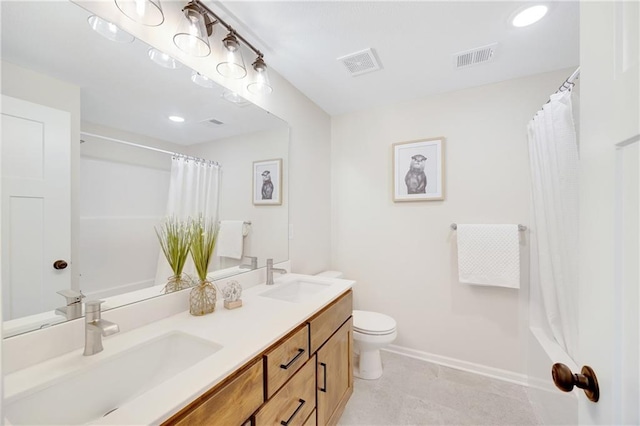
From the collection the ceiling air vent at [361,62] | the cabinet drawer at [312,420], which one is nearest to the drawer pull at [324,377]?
the cabinet drawer at [312,420]

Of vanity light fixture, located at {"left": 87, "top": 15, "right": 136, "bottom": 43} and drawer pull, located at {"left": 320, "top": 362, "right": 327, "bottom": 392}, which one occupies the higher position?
vanity light fixture, located at {"left": 87, "top": 15, "right": 136, "bottom": 43}

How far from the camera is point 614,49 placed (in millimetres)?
509

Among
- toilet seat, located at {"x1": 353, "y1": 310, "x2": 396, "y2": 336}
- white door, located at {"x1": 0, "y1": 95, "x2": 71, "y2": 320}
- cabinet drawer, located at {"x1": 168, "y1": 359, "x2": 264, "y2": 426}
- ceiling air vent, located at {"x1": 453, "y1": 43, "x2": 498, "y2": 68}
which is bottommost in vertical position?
toilet seat, located at {"x1": 353, "y1": 310, "x2": 396, "y2": 336}

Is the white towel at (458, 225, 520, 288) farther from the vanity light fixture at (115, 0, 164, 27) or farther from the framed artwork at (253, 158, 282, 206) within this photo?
the vanity light fixture at (115, 0, 164, 27)

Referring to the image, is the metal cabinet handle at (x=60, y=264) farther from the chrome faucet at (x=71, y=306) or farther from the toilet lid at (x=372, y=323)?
the toilet lid at (x=372, y=323)

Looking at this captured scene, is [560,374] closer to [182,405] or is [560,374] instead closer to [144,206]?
[182,405]

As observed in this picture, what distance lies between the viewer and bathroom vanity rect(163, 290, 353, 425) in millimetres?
747

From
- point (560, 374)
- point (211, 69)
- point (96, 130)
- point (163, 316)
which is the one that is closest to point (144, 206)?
point (96, 130)

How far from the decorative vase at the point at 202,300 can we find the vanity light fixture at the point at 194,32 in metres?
1.14

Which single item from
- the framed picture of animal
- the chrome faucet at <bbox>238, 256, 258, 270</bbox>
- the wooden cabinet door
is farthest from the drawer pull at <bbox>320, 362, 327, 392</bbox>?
the framed picture of animal

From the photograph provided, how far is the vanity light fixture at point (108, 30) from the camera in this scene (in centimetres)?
97

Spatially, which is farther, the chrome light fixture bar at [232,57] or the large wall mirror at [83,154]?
the chrome light fixture bar at [232,57]

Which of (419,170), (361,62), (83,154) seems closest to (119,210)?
(83,154)

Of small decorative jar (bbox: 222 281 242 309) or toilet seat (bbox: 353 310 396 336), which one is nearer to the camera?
small decorative jar (bbox: 222 281 242 309)
